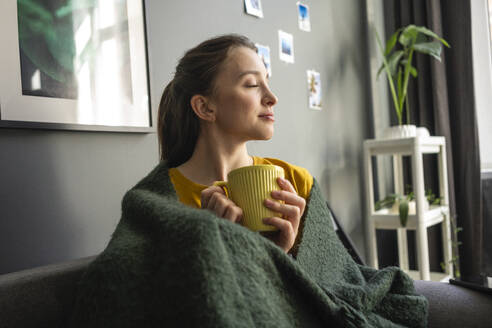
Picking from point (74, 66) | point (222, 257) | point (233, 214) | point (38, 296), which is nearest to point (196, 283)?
point (222, 257)

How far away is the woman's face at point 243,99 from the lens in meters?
1.01

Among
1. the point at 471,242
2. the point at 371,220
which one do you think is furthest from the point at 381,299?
the point at 471,242

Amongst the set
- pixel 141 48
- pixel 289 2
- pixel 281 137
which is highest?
pixel 289 2

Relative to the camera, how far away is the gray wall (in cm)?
103

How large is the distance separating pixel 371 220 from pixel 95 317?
6.23 ft

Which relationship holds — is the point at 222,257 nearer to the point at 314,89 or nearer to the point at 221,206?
the point at 221,206

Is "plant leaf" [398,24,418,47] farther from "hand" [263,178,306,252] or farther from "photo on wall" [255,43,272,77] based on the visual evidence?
"hand" [263,178,306,252]

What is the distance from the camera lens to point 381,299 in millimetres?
813

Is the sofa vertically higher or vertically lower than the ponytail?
lower

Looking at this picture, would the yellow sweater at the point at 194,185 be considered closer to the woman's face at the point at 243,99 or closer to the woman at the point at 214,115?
the woman at the point at 214,115

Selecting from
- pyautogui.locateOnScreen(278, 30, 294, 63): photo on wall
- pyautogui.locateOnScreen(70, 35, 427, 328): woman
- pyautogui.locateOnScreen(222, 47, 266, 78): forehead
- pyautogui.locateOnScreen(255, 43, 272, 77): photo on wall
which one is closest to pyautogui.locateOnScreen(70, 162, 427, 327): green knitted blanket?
pyautogui.locateOnScreen(70, 35, 427, 328): woman

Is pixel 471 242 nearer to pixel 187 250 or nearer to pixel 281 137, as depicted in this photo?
pixel 281 137

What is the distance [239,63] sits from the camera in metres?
1.04

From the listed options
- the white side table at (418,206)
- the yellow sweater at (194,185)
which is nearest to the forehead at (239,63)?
the yellow sweater at (194,185)
